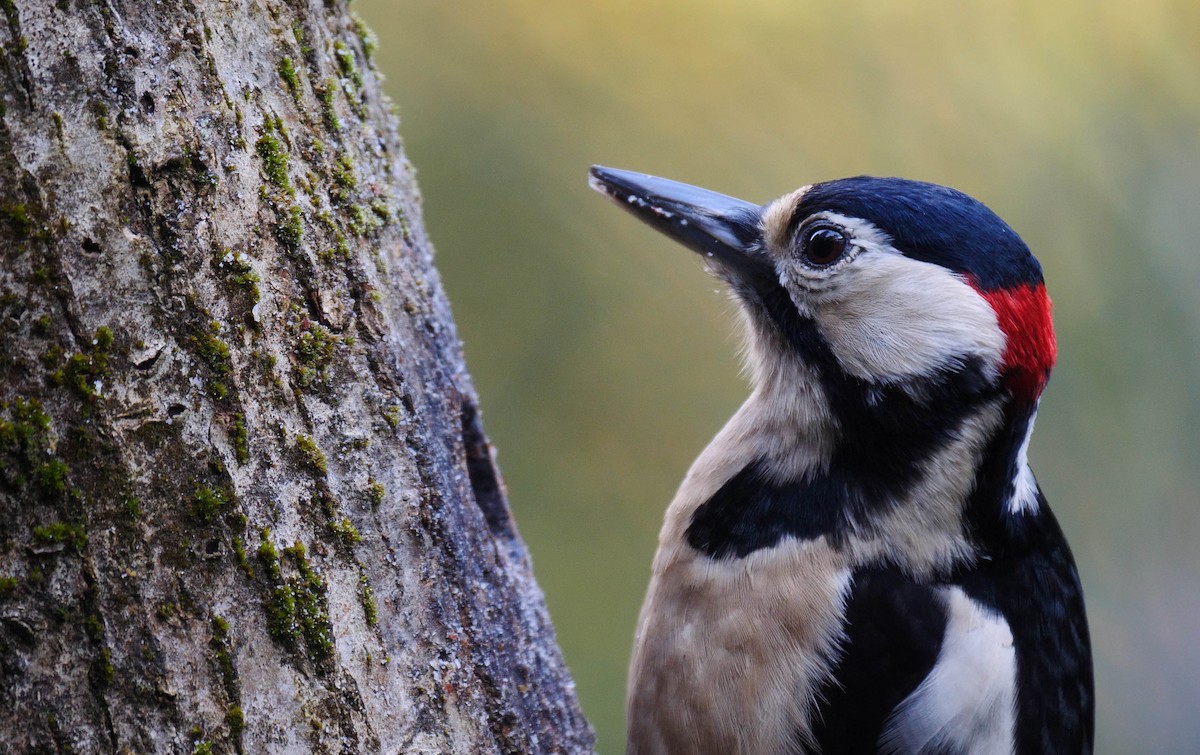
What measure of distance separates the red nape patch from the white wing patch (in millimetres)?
428

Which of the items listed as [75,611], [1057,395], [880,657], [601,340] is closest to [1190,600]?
[1057,395]

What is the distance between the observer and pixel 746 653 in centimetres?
185

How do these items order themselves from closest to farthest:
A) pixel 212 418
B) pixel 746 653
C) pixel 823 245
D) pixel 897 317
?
pixel 212 418, pixel 746 653, pixel 897 317, pixel 823 245

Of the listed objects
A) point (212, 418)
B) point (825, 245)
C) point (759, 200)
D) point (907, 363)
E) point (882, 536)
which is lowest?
point (882, 536)

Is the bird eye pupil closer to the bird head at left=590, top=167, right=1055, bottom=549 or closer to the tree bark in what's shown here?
the bird head at left=590, top=167, right=1055, bottom=549

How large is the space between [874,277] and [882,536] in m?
0.51

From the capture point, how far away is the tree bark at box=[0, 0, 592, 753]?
3.87 feet

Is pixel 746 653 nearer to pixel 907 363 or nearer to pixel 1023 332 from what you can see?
pixel 907 363

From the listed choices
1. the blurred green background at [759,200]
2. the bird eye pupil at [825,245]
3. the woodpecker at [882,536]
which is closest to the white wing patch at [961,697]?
the woodpecker at [882,536]

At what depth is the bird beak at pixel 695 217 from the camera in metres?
2.13

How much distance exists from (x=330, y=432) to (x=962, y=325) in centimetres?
118

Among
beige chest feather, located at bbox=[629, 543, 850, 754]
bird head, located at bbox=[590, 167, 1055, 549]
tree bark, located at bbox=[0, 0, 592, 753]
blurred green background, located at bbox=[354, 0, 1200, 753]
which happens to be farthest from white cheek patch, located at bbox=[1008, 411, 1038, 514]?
blurred green background, located at bbox=[354, 0, 1200, 753]

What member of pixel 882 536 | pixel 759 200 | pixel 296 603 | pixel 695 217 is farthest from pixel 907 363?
pixel 759 200

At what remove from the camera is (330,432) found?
1415 mm
